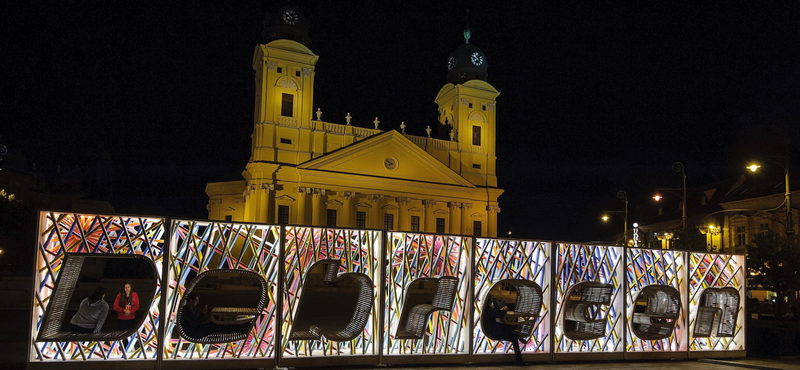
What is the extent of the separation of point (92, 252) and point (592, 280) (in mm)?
9683

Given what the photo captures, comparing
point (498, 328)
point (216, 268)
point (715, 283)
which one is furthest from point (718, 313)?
point (216, 268)

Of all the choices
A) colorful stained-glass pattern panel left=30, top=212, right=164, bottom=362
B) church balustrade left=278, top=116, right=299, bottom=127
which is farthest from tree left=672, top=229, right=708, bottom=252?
church balustrade left=278, top=116, right=299, bottom=127

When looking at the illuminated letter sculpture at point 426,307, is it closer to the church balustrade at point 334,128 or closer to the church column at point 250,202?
the church column at point 250,202

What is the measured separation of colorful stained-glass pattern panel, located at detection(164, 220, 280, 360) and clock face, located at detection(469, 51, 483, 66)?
1811 inches

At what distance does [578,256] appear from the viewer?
13.0m

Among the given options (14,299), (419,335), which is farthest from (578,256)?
(14,299)

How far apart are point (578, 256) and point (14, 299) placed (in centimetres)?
1967

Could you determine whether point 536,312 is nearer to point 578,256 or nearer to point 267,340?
point 578,256

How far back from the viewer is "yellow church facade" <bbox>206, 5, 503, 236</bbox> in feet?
146

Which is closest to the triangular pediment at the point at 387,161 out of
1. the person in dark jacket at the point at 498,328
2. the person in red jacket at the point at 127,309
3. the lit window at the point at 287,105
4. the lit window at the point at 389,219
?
the lit window at the point at 389,219

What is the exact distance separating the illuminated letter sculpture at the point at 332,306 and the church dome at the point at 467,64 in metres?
24.5

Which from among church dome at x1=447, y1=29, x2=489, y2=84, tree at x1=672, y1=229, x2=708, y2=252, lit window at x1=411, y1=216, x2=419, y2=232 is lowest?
tree at x1=672, y1=229, x2=708, y2=252

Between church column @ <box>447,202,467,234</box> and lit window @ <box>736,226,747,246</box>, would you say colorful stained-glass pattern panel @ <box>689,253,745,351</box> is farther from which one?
church column @ <box>447,202,467,234</box>

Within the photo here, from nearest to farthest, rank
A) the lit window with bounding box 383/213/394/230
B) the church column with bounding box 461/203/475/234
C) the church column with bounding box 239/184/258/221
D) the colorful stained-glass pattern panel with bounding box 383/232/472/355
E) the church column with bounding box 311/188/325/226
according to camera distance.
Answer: the colorful stained-glass pattern panel with bounding box 383/232/472/355 < the church column with bounding box 239/184/258/221 < the church column with bounding box 311/188/325/226 < the lit window with bounding box 383/213/394/230 < the church column with bounding box 461/203/475/234
